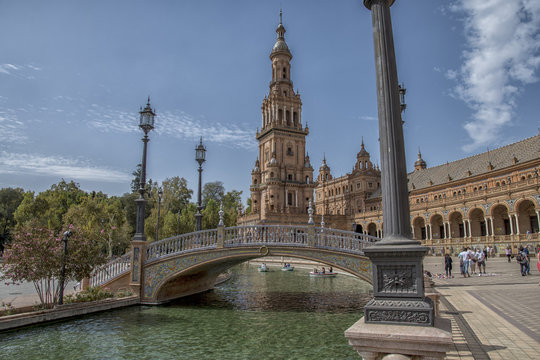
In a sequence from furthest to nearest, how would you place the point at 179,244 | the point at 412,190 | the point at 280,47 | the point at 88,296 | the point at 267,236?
the point at 280,47 → the point at 412,190 → the point at 179,244 → the point at 267,236 → the point at 88,296

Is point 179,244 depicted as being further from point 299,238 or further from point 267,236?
point 299,238

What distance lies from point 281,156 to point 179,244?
51919 mm

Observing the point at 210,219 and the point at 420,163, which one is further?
the point at 420,163

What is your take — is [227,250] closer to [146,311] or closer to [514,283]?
[146,311]

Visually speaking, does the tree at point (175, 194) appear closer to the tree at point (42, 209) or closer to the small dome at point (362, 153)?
the tree at point (42, 209)

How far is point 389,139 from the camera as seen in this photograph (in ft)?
Result: 19.3

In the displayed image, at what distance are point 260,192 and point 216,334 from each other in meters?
58.3

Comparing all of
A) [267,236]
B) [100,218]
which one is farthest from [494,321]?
[100,218]

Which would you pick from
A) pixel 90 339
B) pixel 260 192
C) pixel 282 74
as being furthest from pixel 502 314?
pixel 282 74

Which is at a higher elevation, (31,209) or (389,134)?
(31,209)

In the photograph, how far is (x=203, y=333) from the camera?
11727 mm

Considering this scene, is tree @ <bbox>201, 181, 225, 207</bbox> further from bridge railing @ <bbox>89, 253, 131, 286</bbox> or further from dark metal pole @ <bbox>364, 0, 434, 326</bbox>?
dark metal pole @ <bbox>364, 0, 434, 326</bbox>

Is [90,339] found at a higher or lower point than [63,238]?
lower

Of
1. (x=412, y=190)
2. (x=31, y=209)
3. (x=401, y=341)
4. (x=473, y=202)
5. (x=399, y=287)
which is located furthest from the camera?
(x=412, y=190)
